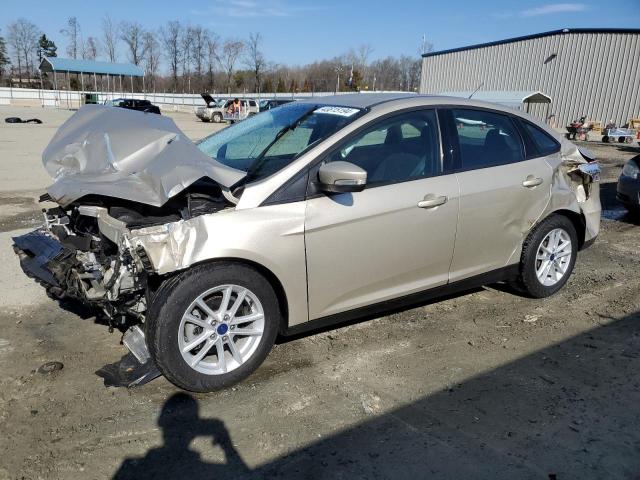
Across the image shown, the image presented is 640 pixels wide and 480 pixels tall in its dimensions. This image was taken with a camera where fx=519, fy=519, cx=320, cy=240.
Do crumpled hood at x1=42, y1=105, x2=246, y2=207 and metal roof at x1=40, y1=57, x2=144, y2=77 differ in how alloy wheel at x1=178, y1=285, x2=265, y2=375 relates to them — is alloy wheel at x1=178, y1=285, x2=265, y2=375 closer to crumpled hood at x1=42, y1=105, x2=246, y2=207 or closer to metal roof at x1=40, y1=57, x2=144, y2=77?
crumpled hood at x1=42, y1=105, x2=246, y2=207

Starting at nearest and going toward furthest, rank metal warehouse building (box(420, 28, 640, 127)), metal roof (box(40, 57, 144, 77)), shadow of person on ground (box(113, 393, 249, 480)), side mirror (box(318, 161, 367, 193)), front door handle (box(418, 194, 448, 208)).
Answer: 1. shadow of person on ground (box(113, 393, 249, 480))
2. side mirror (box(318, 161, 367, 193))
3. front door handle (box(418, 194, 448, 208))
4. metal warehouse building (box(420, 28, 640, 127))
5. metal roof (box(40, 57, 144, 77))

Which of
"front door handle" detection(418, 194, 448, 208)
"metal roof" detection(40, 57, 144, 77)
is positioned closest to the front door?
"front door handle" detection(418, 194, 448, 208)

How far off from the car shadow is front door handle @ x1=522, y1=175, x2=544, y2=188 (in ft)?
4.94

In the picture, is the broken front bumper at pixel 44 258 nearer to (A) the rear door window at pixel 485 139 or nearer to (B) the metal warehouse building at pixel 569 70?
(A) the rear door window at pixel 485 139

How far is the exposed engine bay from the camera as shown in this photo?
3039 millimetres

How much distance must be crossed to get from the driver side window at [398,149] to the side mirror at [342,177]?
0.80 feet

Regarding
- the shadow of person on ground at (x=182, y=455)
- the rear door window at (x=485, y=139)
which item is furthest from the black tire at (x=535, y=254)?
the shadow of person on ground at (x=182, y=455)

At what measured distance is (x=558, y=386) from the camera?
131 inches

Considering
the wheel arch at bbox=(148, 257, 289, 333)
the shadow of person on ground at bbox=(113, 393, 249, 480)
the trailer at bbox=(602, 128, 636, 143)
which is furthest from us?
the trailer at bbox=(602, 128, 636, 143)

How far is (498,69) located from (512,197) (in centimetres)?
3882

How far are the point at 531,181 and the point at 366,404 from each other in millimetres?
2385

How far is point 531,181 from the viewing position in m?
4.28

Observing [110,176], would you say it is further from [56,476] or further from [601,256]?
[601,256]

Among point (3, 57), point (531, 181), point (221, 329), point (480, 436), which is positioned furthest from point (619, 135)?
point (3, 57)
